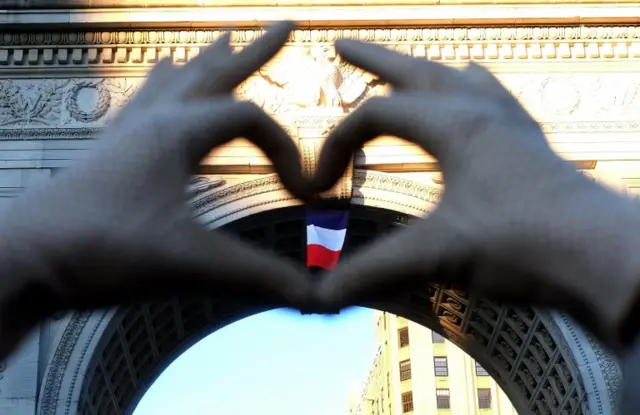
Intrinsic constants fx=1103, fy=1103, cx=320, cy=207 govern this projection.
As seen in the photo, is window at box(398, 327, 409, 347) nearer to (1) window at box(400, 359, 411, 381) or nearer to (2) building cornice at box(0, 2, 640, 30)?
(1) window at box(400, 359, 411, 381)

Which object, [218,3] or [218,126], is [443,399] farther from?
[218,126]

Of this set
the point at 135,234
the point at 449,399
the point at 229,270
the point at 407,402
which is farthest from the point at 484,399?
the point at 135,234

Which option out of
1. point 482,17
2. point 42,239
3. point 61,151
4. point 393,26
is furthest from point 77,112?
point 42,239

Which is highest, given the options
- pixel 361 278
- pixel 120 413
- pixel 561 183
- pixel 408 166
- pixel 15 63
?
pixel 15 63

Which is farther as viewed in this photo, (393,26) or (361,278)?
(393,26)

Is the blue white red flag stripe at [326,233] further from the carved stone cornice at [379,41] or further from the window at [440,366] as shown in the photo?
the window at [440,366]

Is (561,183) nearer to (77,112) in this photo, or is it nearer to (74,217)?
(74,217)
